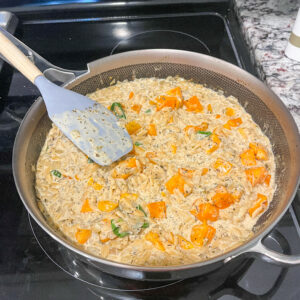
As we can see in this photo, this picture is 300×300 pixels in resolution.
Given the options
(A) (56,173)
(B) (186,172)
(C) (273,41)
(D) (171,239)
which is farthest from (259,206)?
(C) (273,41)

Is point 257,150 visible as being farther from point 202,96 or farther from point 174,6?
point 174,6

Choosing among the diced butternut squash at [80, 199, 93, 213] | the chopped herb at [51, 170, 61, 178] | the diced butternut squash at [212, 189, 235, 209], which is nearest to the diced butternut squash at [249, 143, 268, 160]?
the diced butternut squash at [212, 189, 235, 209]

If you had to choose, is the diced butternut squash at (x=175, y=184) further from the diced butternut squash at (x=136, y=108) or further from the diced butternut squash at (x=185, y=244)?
the diced butternut squash at (x=136, y=108)

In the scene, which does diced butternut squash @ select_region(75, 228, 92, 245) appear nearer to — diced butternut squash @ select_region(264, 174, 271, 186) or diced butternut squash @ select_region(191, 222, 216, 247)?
diced butternut squash @ select_region(191, 222, 216, 247)

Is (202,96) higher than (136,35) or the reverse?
the reverse

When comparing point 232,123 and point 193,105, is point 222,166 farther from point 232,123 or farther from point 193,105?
point 193,105

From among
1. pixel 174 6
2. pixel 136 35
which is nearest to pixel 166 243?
pixel 136 35

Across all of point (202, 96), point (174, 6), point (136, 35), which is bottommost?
point (202, 96)
